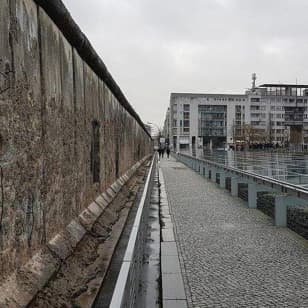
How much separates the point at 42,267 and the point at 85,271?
28.7 inches

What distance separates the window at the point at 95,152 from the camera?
666 centimetres

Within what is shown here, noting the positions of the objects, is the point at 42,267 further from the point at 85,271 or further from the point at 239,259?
the point at 239,259

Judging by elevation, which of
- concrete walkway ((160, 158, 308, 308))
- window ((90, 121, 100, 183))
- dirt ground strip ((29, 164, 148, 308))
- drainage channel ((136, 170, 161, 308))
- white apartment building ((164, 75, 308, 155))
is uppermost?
white apartment building ((164, 75, 308, 155))

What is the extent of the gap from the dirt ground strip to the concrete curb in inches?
2.2

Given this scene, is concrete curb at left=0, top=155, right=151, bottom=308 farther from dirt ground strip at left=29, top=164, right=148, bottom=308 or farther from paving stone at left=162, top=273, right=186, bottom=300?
paving stone at left=162, top=273, right=186, bottom=300

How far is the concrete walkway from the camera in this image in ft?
16.2

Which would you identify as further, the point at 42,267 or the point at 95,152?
the point at 95,152

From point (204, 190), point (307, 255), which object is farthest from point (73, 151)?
point (204, 190)

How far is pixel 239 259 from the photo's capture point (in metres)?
6.64

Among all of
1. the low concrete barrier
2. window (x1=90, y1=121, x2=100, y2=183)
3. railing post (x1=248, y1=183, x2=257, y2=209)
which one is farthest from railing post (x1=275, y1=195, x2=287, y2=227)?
window (x1=90, y1=121, x2=100, y2=183)

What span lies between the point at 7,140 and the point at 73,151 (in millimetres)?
2190

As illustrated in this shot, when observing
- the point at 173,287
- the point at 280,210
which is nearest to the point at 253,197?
the point at 280,210

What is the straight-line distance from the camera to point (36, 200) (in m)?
3.41

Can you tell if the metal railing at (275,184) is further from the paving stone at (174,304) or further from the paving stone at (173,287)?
the paving stone at (174,304)
